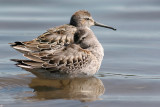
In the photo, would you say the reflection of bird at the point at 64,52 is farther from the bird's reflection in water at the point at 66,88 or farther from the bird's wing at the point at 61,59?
the bird's reflection in water at the point at 66,88

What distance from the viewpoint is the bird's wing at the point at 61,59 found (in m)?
9.90

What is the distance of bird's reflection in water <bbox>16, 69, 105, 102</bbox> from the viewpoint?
933cm

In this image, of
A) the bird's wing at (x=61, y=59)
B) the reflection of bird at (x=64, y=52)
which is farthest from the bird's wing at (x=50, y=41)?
the bird's wing at (x=61, y=59)

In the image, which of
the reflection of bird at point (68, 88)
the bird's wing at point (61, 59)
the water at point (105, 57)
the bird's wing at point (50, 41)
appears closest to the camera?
the water at point (105, 57)

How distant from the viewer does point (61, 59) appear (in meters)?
9.98

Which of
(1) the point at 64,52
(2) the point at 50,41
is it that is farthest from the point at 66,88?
(2) the point at 50,41

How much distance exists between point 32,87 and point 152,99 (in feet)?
8.48

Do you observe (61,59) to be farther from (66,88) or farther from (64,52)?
(66,88)

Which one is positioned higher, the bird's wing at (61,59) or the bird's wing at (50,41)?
the bird's wing at (50,41)

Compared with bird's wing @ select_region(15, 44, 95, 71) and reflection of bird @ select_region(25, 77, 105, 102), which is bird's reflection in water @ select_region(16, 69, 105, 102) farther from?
bird's wing @ select_region(15, 44, 95, 71)

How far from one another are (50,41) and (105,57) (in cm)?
174

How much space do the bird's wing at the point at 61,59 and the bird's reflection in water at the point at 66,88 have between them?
23cm

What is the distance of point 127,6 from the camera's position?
15961 mm

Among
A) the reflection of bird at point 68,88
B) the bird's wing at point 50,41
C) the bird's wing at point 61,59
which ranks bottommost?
the reflection of bird at point 68,88
